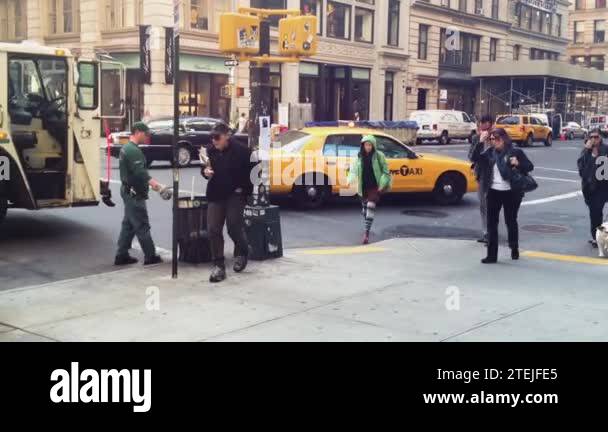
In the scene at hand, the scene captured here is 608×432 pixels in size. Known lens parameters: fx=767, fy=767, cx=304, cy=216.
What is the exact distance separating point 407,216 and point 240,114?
2178 cm

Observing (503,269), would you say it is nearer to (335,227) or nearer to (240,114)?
(335,227)

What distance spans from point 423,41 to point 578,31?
38199 mm

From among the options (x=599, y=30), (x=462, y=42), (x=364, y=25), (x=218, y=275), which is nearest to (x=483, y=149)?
(x=218, y=275)

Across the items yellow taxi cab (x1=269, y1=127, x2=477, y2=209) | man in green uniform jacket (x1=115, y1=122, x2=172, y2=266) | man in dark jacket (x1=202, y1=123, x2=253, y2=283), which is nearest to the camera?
man in dark jacket (x1=202, y1=123, x2=253, y2=283)

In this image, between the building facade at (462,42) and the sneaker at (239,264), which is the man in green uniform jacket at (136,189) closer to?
the sneaker at (239,264)

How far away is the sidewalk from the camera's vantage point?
22.3ft

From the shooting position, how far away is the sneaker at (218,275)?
885cm

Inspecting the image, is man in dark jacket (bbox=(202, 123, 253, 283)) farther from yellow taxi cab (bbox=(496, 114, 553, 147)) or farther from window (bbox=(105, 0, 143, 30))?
yellow taxi cab (bbox=(496, 114, 553, 147))

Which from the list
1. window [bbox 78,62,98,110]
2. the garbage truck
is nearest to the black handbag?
the garbage truck

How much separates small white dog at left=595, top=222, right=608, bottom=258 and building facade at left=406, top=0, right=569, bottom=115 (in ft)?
131

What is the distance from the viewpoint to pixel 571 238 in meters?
12.5

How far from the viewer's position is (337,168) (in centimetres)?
1498

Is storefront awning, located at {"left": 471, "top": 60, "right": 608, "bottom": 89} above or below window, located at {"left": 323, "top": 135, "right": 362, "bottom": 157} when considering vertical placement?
above

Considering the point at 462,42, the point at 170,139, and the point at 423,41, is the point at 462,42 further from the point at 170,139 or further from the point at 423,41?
the point at 170,139
